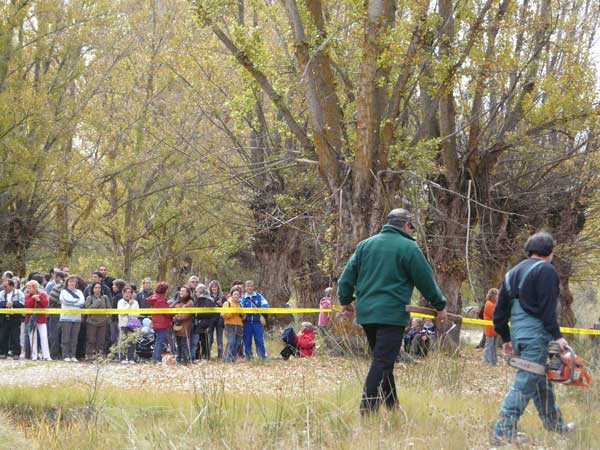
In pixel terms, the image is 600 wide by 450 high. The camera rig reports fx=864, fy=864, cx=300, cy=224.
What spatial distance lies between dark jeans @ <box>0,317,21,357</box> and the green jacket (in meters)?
11.6

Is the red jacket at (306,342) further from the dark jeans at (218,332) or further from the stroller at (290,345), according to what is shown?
the dark jeans at (218,332)

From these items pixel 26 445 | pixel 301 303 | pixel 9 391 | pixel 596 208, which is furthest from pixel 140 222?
pixel 26 445

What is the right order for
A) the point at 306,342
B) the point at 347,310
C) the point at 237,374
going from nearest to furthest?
the point at 347,310, the point at 237,374, the point at 306,342

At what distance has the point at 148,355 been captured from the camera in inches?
709

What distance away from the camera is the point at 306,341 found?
55.0 feet

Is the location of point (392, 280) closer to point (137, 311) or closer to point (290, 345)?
point (290, 345)

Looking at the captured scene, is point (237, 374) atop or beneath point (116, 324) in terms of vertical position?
beneath

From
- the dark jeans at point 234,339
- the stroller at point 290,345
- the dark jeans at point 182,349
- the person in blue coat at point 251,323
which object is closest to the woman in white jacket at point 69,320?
the dark jeans at point 182,349

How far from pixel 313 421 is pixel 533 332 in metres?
1.90

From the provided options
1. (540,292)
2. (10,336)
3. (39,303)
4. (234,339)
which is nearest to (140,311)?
(234,339)

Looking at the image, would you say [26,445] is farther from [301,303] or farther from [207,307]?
[301,303]

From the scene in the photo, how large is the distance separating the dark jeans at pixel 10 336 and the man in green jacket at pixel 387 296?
11.6 meters

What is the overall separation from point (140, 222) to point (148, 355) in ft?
45.0

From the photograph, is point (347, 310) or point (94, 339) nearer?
point (347, 310)
